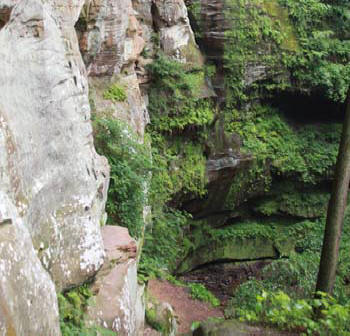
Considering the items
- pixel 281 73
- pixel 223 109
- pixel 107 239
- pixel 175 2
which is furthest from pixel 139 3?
pixel 107 239

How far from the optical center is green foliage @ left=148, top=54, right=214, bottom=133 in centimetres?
1176

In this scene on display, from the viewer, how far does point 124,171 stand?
7.64 meters

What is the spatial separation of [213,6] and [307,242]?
7762 millimetres

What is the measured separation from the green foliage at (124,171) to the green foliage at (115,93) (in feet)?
3.77

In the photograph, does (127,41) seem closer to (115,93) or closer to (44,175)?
(115,93)

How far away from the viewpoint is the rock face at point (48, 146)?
411 cm

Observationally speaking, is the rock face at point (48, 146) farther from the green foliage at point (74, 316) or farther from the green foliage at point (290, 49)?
the green foliage at point (290, 49)

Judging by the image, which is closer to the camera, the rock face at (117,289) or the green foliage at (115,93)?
the rock face at (117,289)

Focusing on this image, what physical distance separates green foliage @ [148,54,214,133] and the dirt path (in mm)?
4217

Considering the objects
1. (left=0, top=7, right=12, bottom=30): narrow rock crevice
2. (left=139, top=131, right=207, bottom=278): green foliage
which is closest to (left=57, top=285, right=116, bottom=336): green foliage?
(left=0, top=7, right=12, bottom=30): narrow rock crevice

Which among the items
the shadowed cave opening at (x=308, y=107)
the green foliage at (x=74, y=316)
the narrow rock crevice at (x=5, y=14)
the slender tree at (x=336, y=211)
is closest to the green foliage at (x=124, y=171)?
the narrow rock crevice at (x=5, y=14)

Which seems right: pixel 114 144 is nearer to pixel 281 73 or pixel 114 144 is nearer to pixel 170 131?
pixel 170 131

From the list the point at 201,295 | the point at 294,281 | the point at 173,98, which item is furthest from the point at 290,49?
the point at 201,295

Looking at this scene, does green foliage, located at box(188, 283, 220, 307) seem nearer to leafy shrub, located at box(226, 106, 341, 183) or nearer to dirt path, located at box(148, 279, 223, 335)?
dirt path, located at box(148, 279, 223, 335)
